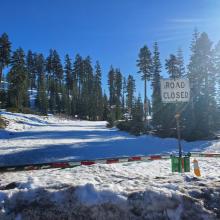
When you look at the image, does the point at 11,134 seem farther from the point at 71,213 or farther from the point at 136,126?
the point at 71,213

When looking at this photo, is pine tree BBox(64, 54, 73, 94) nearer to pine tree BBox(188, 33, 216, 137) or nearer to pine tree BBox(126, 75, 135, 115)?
pine tree BBox(126, 75, 135, 115)

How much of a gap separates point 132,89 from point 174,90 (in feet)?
278

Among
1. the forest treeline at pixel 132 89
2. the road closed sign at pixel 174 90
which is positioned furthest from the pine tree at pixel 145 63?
the road closed sign at pixel 174 90

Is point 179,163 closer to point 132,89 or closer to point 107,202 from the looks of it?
point 107,202

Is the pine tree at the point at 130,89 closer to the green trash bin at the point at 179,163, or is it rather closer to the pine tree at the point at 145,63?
the pine tree at the point at 145,63

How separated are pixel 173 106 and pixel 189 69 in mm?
9149

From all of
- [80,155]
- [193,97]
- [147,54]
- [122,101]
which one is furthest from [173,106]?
[122,101]

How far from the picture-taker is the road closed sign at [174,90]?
11.5 meters

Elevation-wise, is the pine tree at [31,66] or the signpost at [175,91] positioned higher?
the pine tree at [31,66]

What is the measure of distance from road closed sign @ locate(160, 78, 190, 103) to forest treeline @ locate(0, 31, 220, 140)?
963 mm

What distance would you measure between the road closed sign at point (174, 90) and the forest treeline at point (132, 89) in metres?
0.96

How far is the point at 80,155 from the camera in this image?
18875 millimetres

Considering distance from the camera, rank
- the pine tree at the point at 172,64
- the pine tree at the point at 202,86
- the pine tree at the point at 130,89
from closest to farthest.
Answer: the pine tree at the point at 202,86 → the pine tree at the point at 172,64 → the pine tree at the point at 130,89

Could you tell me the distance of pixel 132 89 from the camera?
95.8 metres
